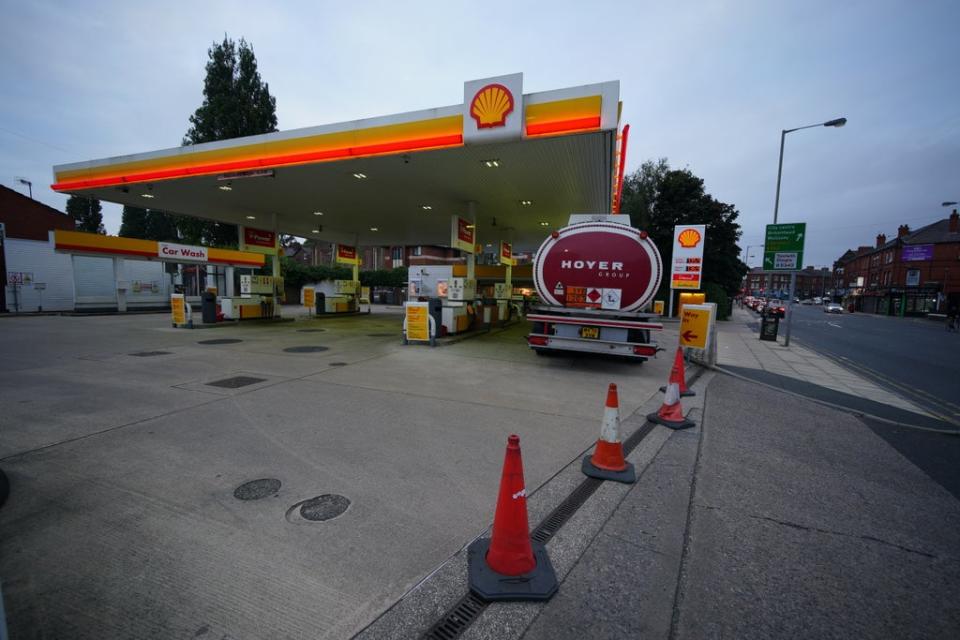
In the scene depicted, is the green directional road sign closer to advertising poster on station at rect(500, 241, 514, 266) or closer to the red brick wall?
advertising poster on station at rect(500, 241, 514, 266)

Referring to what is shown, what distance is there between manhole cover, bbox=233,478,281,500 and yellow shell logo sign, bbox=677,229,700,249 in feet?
61.6

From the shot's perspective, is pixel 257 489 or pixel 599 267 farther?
pixel 599 267

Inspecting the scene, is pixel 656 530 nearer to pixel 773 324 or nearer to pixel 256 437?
pixel 256 437

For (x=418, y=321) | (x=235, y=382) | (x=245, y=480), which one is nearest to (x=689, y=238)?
(x=418, y=321)

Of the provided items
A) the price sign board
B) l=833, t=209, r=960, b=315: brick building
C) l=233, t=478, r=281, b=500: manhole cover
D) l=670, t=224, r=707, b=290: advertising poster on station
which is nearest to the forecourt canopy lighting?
the price sign board

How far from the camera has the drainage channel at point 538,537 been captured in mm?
1951

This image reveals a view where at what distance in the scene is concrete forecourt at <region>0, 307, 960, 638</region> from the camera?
2064 mm

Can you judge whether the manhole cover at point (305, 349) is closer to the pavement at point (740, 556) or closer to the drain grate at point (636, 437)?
the drain grate at point (636, 437)

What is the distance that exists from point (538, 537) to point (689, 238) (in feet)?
60.2

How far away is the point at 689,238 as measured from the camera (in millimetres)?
17734

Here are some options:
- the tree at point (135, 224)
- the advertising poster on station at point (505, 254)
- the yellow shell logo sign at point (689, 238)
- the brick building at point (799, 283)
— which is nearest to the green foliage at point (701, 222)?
the yellow shell logo sign at point (689, 238)

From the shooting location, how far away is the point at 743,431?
5.04 m

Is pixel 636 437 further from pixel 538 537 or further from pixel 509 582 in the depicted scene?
pixel 509 582

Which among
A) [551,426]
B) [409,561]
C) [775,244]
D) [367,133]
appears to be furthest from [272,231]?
[775,244]
